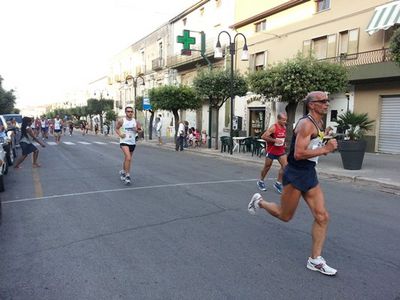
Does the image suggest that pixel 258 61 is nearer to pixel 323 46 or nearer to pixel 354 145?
pixel 323 46

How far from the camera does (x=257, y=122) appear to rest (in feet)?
82.2

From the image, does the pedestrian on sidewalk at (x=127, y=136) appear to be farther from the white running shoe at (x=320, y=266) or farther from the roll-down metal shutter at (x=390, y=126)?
the roll-down metal shutter at (x=390, y=126)

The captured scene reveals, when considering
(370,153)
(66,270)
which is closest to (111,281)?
(66,270)

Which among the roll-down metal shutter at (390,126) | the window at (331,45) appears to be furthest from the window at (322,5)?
the roll-down metal shutter at (390,126)

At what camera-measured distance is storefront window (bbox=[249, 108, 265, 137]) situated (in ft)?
80.4

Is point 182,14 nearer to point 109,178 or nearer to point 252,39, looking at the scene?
point 252,39

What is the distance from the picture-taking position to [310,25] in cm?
1995

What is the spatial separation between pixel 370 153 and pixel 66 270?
53.8ft

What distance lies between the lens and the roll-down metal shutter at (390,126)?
55.1 feet

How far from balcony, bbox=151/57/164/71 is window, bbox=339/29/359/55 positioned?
72.1 ft

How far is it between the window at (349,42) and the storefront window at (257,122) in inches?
275

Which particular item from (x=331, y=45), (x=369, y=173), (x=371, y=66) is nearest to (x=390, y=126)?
(x=371, y=66)

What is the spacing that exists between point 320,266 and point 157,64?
36.3 meters

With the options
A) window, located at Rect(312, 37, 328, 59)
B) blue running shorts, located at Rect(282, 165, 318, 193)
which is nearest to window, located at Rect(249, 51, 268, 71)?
window, located at Rect(312, 37, 328, 59)
